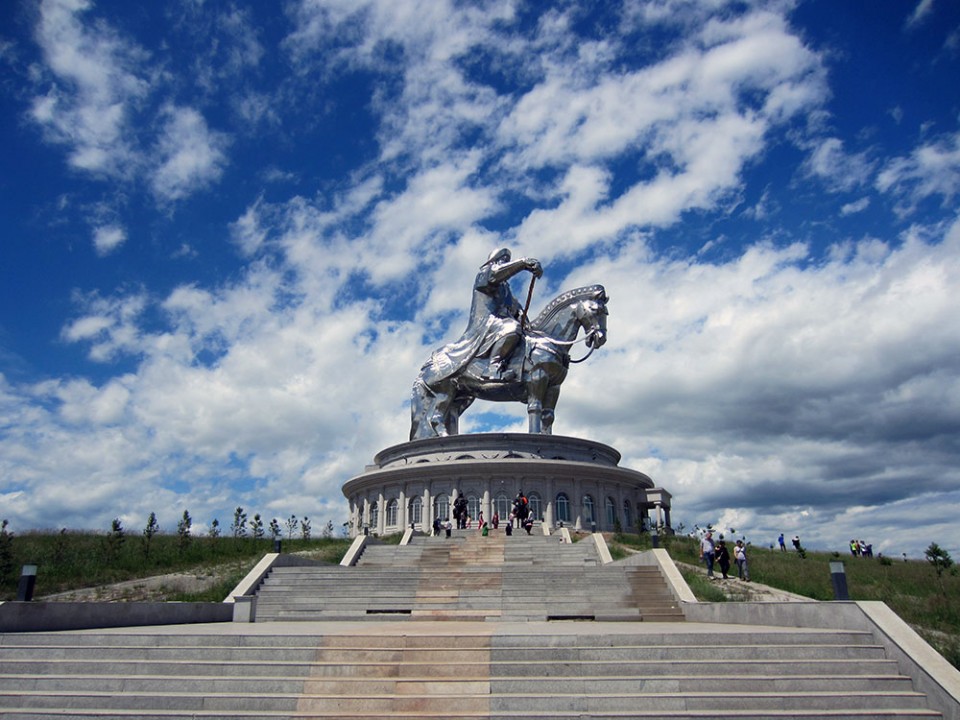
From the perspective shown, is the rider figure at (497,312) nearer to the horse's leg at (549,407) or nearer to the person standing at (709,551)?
the horse's leg at (549,407)

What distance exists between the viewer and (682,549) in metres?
25.6

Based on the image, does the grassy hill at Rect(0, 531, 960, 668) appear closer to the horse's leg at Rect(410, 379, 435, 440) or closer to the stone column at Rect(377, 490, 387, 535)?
the stone column at Rect(377, 490, 387, 535)

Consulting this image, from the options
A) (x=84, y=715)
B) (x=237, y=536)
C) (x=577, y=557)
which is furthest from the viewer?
(x=237, y=536)

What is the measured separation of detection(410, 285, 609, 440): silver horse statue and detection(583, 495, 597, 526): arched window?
390cm

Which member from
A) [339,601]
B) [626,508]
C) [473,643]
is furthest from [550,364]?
[473,643]

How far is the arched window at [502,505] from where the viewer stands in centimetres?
3322

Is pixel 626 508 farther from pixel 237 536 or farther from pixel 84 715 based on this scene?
pixel 84 715

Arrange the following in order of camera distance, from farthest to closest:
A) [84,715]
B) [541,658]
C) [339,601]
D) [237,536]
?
[237,536], [339,601], [541,658], [84,715]

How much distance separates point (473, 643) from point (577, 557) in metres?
12.2

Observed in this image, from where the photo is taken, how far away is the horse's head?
35.8m

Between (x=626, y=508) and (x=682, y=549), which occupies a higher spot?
(x=626, y=508)

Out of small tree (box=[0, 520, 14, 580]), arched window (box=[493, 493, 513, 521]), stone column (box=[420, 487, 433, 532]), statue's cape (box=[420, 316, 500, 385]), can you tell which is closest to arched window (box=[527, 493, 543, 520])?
arched window (box=[493, 493, 513, 521])

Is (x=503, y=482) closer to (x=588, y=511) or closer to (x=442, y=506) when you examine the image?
(x=442, y=506)

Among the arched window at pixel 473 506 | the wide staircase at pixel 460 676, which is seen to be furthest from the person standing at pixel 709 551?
the arched window at pixel 473 506
